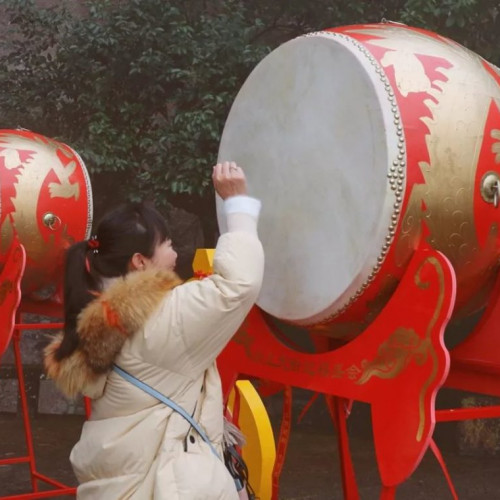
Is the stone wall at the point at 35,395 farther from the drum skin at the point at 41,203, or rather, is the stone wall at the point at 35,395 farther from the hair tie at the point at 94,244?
the hair tie at the point at 94,244

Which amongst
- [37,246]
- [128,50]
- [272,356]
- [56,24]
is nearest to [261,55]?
[128,50]

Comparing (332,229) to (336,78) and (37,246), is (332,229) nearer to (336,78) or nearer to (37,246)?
(336,78)

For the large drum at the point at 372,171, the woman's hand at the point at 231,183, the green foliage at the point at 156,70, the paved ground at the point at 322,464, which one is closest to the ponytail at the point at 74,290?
the woman's hand at the point at 231,183

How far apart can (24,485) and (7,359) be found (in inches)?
85.1

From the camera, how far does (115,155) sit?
543 cm

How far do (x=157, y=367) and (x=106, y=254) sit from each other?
24 centimetres

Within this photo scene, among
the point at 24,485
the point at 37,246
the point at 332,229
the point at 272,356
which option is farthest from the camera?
the point at 24,485

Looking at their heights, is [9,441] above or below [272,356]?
below

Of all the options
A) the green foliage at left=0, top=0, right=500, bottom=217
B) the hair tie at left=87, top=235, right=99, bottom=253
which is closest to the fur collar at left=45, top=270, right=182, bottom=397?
the hair tie at left=87, top=235, right=99, bottom=253

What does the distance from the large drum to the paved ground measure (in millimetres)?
2257

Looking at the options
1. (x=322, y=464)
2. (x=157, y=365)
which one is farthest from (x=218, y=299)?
(x=322, y=464)

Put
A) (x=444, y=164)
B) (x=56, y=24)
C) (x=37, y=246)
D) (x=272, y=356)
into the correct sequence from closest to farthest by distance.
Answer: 1. (x=444, y=164)
2. (x=272, y=356)
3. (x=37, y=246)
4. (x=56, y=24)

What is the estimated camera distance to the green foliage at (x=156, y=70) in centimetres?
521

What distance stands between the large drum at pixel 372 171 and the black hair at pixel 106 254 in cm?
30
